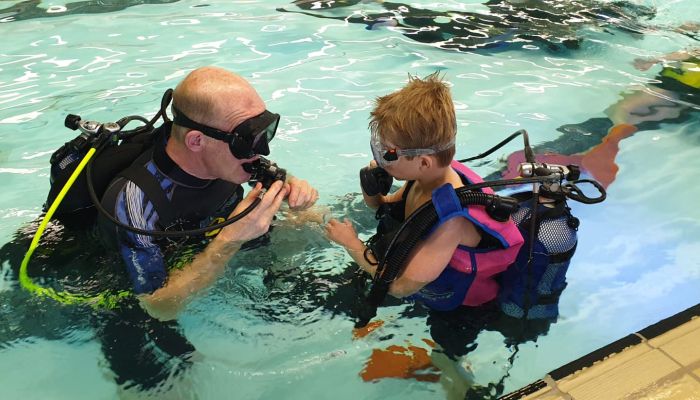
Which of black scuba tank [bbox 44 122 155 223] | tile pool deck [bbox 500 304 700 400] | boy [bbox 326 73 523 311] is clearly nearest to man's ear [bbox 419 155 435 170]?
boy [bbox 326 73 523 311]

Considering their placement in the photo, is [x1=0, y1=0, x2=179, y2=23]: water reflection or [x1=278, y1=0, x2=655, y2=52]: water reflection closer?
[x1=278, y1=0, x2=655, y2=52]: water reflection

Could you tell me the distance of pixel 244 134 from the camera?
2.62 metres

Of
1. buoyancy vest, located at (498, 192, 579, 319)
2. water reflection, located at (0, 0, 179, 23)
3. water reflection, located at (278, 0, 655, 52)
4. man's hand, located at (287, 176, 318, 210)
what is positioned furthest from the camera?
water reflection, located at (0, 0, 179, 23)

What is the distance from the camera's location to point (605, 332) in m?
3.38

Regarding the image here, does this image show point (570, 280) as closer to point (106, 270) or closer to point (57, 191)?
point (106, 270)

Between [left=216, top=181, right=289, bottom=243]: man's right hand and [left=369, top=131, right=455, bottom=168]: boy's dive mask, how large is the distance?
0.49 m

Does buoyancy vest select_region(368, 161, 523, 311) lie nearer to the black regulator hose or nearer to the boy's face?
the black regulator hose

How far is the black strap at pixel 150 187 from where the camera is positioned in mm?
2695

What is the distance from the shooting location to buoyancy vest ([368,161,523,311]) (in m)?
2.33

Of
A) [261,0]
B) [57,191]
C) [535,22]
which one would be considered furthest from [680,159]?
[261,0]

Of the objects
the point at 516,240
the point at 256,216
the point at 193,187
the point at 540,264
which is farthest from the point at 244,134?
the point at 540,264

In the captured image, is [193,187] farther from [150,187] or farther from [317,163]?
[317,163]

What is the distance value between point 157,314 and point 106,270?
390 millimetres

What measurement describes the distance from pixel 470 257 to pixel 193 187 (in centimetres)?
140
